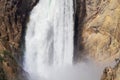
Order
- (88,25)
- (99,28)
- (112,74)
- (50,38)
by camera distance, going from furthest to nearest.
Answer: (50,38) < (88,25) < (99,28) < (112,74)

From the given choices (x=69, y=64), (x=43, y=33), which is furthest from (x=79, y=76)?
(x=43, y=33)

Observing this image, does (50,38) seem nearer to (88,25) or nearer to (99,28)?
(88,25)

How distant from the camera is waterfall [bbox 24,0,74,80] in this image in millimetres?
80375

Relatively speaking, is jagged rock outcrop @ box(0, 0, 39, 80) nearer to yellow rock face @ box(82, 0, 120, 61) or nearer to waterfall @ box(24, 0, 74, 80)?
waterfall @ box(24, 0, 74, 80)

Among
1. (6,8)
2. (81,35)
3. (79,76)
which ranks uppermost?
(6,8)

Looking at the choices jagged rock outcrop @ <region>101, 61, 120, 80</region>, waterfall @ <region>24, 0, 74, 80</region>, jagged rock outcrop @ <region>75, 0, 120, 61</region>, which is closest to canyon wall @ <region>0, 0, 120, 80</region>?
jagged rock outcrop @ <region>75, 0, 120, 61</region>

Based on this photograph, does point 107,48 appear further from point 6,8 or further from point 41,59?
point 6,8

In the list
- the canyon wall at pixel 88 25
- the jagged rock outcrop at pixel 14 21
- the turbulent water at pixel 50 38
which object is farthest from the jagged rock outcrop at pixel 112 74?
the turbulent water at pixel 50 38

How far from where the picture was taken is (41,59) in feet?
264

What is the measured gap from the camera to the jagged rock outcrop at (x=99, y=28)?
7900 centimetres

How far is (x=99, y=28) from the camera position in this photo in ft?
263

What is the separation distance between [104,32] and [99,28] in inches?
42.8

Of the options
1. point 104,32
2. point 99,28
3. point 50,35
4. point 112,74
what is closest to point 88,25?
point 99,28

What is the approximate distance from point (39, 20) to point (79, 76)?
44.0 feet
